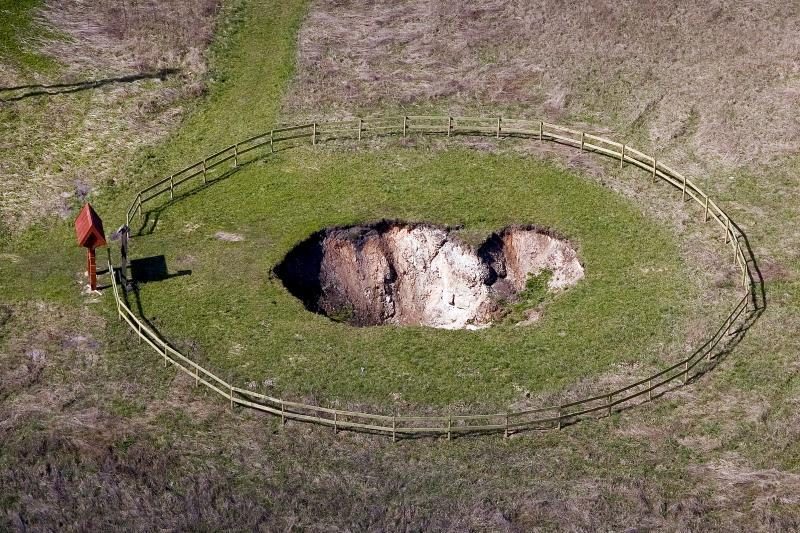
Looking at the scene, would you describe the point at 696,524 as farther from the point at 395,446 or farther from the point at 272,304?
the point at 272,304

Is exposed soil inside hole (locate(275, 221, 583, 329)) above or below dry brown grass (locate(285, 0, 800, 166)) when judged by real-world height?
below

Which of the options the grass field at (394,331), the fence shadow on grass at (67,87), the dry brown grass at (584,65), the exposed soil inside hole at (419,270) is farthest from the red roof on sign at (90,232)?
the dry brown grass at (584,65)

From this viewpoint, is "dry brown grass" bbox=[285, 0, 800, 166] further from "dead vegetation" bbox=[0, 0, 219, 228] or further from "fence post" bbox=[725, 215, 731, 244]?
"dead vegetation" bbox=[0, 0, 219, 228]

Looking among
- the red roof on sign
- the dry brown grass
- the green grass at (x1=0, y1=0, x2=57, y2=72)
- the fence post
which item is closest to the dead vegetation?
the green grass at (x1=0, y1=0, x2=57, y2=72)

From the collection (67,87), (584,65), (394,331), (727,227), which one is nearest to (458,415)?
(394,331)

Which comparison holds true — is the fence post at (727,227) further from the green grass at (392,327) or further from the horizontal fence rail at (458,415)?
the green grass at (392,327)

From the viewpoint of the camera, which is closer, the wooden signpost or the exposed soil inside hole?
the wooden signpost

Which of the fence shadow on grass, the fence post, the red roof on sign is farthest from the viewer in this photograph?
the fence shadow on grass
